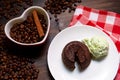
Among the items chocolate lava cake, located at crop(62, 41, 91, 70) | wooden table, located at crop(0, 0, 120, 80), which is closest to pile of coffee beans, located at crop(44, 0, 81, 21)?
wooden table, located at crop(0, 0, 120, 80)

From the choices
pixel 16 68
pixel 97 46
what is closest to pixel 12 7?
pixel 16 68

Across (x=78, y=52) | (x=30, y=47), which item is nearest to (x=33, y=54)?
(x=30, y=47)

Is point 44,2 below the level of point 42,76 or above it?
above

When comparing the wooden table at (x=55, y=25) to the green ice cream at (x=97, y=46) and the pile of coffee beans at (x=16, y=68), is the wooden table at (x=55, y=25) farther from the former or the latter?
the green ice cream at (x=97, y=46)

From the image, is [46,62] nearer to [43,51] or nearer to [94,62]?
[43,51]

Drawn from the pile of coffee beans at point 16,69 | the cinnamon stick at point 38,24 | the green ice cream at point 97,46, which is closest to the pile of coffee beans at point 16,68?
the pile of coffee beans at point 16,69

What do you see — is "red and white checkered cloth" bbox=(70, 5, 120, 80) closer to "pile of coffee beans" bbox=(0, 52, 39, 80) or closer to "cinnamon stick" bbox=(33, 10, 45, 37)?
"cinnamon stick" bbox=(33, 10, 45, 37)

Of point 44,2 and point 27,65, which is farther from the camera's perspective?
point 44,2
